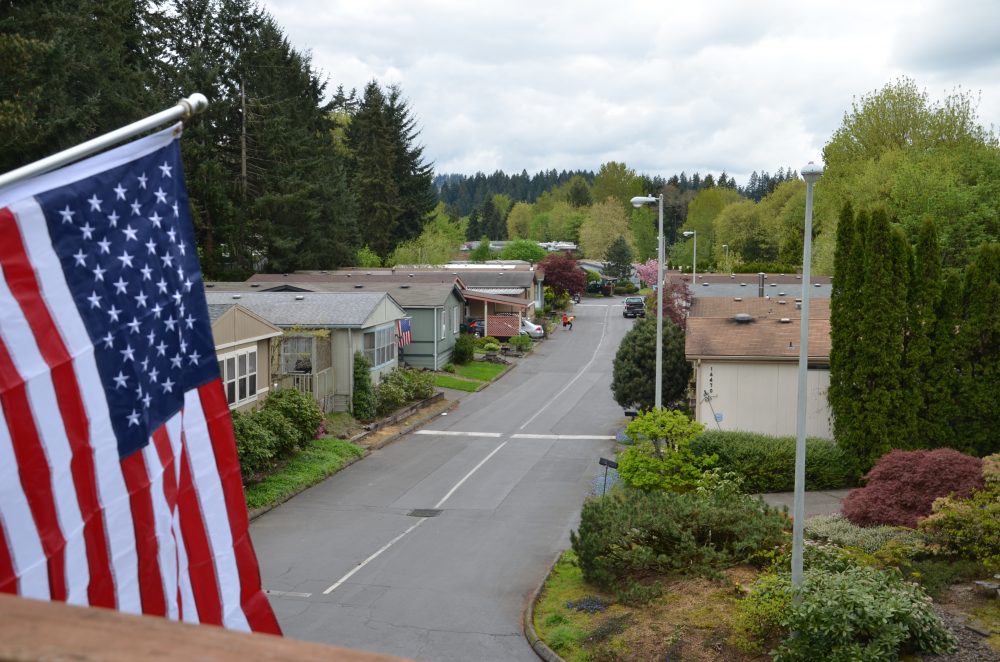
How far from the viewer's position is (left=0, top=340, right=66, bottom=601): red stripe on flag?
14.3ft

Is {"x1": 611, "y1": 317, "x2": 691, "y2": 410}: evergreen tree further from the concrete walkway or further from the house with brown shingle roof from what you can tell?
the concrete walkway

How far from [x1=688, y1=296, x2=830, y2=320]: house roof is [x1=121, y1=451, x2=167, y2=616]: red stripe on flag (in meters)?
27.8

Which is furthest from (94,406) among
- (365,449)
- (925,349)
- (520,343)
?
(520,343)

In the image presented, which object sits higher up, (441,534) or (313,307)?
(313,307)

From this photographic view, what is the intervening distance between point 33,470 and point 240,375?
76.8 feet

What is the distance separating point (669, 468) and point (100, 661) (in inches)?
776

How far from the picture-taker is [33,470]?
4441mm

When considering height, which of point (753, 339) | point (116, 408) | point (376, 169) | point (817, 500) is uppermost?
point (376, 169)

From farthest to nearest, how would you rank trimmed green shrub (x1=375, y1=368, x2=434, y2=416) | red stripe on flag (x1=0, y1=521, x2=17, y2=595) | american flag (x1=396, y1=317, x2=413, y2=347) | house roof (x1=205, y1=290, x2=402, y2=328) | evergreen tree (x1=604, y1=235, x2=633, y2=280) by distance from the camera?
1. evergreen tree (x1=604, y1=235, x2=633, y2=280)
2. american flag (x1=396, y1=317, x2=413, y2=347)
3. trimmed green shrub (x1=375, y1=368, x2=434, y2=416)
4. house roof (x1=205, y1=290, x2=402, y2=328)
5. red stripe on flag (x1=0, y1=521, x2=17, y2=595)

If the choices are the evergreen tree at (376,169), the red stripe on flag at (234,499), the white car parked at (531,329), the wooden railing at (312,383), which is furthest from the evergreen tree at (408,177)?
the red stripe on flag at (234,499)

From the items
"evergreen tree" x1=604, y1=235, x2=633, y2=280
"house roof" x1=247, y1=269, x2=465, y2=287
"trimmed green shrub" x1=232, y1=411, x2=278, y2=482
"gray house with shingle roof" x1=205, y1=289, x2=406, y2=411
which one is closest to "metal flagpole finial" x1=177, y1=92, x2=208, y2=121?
"trimmed green shrub" x1=232, y1=411, x2=278, y2=482

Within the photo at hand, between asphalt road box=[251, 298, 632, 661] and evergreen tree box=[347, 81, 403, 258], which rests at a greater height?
evergreen tree box=[347, 81, 403, 258]

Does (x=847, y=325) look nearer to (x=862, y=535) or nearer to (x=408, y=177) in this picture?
(x=862, y=535)

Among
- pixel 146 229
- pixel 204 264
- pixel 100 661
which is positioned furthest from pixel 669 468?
pixel 204 264
